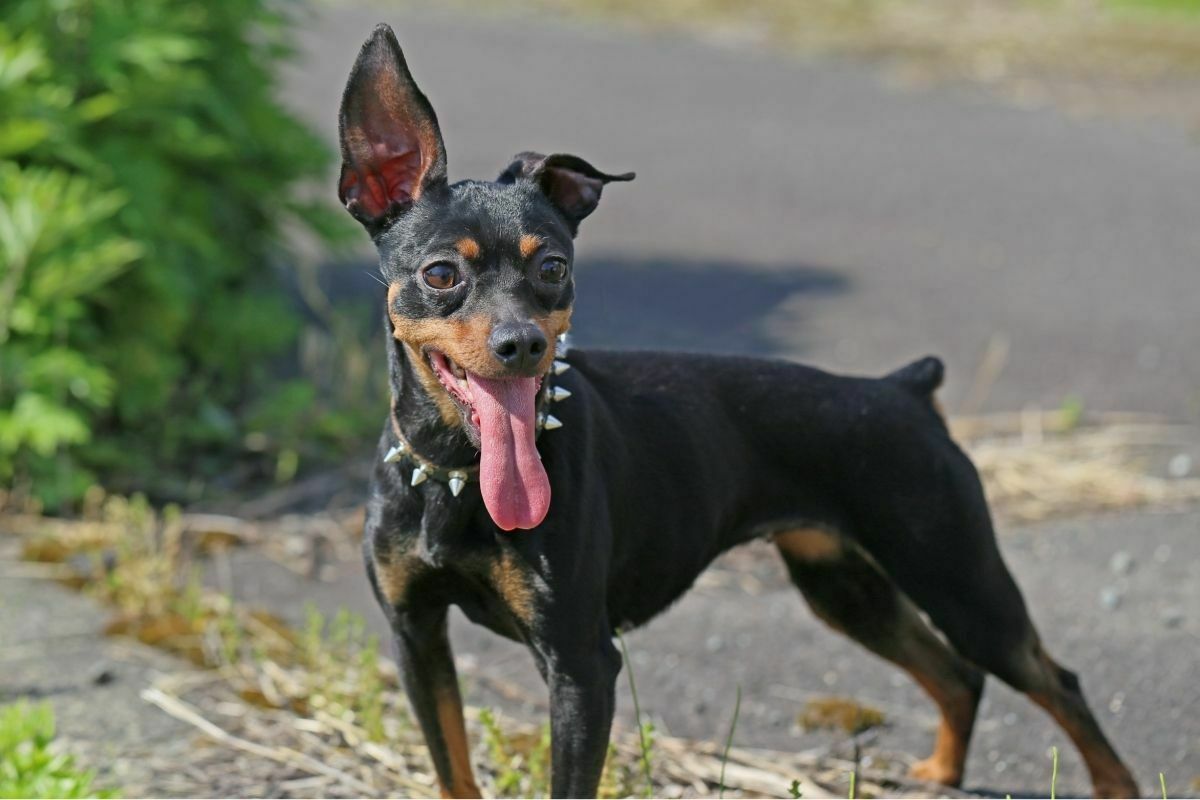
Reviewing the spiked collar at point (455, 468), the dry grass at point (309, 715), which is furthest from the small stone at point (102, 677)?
the spiked collar at point (455, 468)

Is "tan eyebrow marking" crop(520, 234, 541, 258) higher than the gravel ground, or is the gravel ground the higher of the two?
"tan eyebrow marking" crop(520, 234, 541, 258)

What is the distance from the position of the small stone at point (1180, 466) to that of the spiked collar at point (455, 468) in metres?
4.51

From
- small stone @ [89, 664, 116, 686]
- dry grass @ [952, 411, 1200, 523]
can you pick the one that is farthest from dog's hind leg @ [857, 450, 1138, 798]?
small stone @ [89, 664, 116, 686]

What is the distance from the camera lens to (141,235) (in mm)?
7820

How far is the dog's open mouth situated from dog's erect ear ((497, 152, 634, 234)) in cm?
57

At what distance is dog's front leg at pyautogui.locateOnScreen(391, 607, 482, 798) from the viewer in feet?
14.6

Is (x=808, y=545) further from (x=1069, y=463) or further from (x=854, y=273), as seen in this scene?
(x=854, y=273)

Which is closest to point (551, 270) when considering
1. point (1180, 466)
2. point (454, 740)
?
point (454, 740)

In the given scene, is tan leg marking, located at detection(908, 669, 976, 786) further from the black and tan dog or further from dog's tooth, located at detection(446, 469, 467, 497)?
dog's tooth, located at detection(446, 469, 467, 497)

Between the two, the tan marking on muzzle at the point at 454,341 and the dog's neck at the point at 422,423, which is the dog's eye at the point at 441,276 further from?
the dog's neck at the point at 422,423

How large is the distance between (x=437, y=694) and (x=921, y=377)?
68.2 inches

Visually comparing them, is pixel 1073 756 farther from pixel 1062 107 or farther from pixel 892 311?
pixel 1062 107

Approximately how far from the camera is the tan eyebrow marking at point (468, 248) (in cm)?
396

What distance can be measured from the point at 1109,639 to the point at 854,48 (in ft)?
42.0
